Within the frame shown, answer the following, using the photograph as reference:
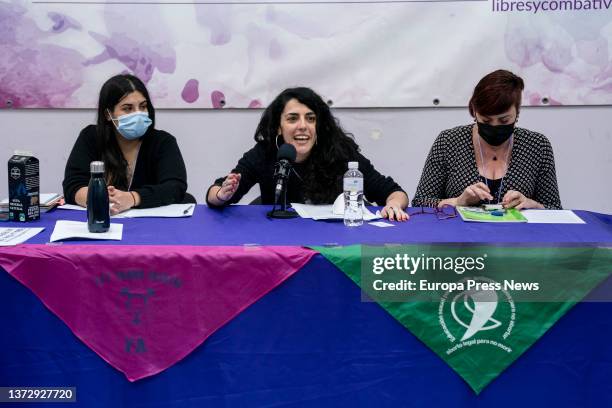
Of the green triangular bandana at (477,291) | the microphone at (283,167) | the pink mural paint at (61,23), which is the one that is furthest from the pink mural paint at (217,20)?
the green triangular bandana at (477,291)

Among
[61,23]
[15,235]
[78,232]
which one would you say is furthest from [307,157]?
[61,23]

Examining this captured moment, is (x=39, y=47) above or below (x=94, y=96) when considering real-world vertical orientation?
above

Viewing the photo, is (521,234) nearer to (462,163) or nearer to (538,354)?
(538,354)

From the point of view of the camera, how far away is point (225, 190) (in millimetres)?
2209

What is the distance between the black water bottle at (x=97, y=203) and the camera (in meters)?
1.87

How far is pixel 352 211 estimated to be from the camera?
207 cm

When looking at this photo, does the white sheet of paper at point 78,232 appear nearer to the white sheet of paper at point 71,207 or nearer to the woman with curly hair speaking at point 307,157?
the white sheet of paper at point 71,207

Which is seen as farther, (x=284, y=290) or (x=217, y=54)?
(x=217, y=54)

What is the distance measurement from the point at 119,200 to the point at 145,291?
1.98 feet

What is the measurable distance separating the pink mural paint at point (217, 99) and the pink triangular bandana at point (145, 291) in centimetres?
169

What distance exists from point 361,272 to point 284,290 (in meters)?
0.19

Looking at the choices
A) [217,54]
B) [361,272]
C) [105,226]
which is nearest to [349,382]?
[361,272]

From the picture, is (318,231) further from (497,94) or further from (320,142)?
(497,94)

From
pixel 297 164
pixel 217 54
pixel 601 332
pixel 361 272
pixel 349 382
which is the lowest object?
pixel 349 382
